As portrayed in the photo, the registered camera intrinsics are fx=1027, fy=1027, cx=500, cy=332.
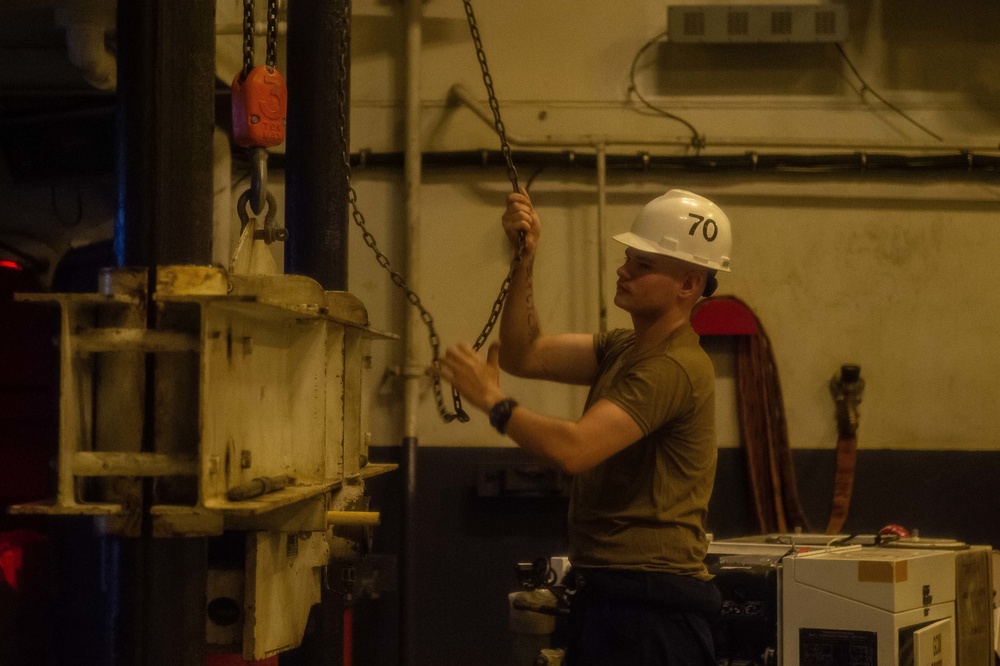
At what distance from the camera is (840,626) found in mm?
3227

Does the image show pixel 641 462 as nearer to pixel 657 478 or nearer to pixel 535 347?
pixel 657 478

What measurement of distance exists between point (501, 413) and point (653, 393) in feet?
1.22

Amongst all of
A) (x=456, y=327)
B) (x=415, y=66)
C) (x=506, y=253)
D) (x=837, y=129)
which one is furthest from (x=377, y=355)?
(x=837, y=129)

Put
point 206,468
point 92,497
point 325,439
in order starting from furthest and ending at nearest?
point 325,439, point 92,497, point 206,468

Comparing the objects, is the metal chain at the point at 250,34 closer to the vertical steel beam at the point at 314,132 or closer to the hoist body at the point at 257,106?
the hoist body at the point at 257,106

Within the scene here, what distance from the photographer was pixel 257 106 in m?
2.30

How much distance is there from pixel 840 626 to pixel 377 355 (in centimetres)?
277

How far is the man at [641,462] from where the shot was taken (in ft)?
7.87

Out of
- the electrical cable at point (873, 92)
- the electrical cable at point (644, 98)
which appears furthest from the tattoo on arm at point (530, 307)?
the electrical cable at point (873, 92)

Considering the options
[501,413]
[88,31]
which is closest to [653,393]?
[501,413]

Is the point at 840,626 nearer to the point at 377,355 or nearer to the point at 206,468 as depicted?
the point at 206,468

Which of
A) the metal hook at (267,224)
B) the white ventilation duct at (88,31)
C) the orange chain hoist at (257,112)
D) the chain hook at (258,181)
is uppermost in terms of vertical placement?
the white ventilation duct at (88,31)

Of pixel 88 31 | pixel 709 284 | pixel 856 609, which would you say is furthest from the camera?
pixel 88 31

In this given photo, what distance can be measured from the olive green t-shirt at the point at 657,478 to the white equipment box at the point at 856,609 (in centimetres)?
83
